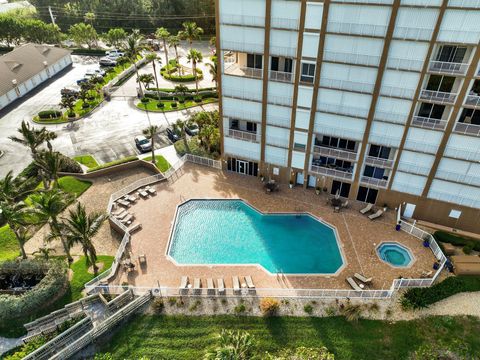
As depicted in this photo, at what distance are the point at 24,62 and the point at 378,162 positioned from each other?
77812mm

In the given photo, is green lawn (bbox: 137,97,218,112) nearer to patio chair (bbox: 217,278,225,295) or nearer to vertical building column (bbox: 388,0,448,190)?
vertical building column (bbox: 388,0,448,190)

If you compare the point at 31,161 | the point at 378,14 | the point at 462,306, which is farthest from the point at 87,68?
the point at 462,306

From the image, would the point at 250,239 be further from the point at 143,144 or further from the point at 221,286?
the point at 143,144

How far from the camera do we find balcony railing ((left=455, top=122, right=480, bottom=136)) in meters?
33.7

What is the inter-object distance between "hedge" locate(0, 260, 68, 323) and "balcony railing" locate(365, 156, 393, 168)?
34.4 metres

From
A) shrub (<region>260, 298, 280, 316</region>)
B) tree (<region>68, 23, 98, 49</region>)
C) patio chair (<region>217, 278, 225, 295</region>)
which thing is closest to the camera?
shrub (<region>260, 298, 280, 316</region>)

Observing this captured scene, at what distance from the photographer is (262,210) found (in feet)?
138

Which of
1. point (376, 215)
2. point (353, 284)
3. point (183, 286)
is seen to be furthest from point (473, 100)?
point (183, 286)

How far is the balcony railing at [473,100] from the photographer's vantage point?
1277 inches

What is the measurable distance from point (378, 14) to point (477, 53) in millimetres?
9224

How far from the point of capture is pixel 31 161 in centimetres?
5303

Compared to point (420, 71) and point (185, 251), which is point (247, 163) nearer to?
point (185, 251)

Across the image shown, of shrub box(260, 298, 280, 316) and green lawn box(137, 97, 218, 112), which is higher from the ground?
green lawn box(137, 97, 218, 112)

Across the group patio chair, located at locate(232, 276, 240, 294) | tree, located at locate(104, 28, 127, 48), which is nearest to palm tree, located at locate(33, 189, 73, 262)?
patio chair, located at locate(232, 276, 240, 294)
